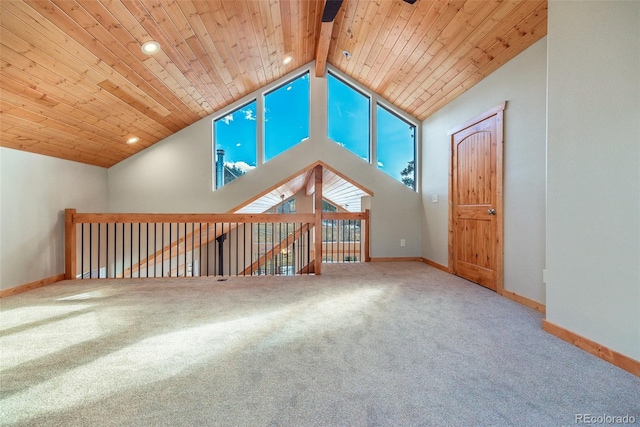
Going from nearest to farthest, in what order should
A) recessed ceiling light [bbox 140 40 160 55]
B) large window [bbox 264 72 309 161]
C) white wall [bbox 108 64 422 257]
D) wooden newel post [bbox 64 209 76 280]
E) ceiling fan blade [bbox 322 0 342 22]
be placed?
1. recessed ceiling light [bbox 140 40 160 55]
2. ceiling fan blade [bbox 322 0 342 22]
3. wooden newel post [bbox 64 209 76 280]
4. white wall [bbox 108 64 422 257]
5. large window [bbox 264 72 309 161]

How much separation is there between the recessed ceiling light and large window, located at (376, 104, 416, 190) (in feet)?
11.7

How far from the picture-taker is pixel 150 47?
8.63 feet

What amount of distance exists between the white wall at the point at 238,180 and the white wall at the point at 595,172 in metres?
3.03

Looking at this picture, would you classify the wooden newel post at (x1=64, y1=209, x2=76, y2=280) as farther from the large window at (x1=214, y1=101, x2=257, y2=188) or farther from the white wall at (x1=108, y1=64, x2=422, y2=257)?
the large window at (x1=214, y1=101, x2=257, y2=188)

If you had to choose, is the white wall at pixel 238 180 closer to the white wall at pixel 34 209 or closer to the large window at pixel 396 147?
the large window at pixel 396 147

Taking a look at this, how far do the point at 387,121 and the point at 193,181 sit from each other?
3517mm

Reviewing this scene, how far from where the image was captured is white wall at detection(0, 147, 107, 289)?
2.97 meters

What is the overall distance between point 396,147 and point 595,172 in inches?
140

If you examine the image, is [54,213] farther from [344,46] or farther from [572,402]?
[572,402]

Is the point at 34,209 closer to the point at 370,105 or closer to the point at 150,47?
the point at 150,47

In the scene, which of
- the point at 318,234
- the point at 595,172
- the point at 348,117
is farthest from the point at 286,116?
the point at 595,172

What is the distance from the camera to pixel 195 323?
7.35 ft

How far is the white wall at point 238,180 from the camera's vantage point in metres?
4.53

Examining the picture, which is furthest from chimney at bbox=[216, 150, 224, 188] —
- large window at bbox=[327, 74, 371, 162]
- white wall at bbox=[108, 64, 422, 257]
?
large window at bbox=[327, 74, 371, 162]
